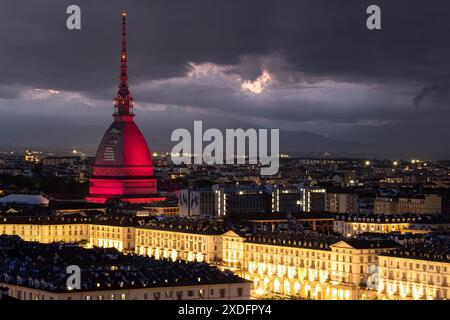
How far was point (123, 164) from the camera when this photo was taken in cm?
12019

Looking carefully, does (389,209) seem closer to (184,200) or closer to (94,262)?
(184,200)

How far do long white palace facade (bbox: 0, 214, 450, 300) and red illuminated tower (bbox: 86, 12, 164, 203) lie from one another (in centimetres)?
2511

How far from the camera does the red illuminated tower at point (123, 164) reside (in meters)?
119

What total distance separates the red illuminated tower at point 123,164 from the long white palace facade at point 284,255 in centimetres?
2511

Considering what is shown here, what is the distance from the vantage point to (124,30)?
124 metres

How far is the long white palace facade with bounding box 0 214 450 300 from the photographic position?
5869 centimetres

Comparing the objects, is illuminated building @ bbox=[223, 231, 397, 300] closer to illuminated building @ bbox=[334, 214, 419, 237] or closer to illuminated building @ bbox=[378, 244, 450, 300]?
illuminated building @ bbox=[378, 244, 450, 300]

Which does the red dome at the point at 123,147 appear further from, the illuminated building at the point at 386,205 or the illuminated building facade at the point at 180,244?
the illuminated building facade at the point at 180,244

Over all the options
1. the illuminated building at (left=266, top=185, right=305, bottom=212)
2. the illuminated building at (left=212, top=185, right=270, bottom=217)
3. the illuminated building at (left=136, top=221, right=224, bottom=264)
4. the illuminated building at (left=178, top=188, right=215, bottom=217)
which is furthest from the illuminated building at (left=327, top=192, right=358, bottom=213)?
the illuminated building at (left=136, top=221, right=224, bottom=264)

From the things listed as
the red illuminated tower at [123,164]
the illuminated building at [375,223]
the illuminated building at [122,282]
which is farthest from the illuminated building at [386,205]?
the illuminated building at [122,282]

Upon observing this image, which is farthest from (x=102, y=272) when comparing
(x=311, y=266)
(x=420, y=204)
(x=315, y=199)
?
(x=315, y=199)

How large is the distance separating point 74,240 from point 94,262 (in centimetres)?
3682
